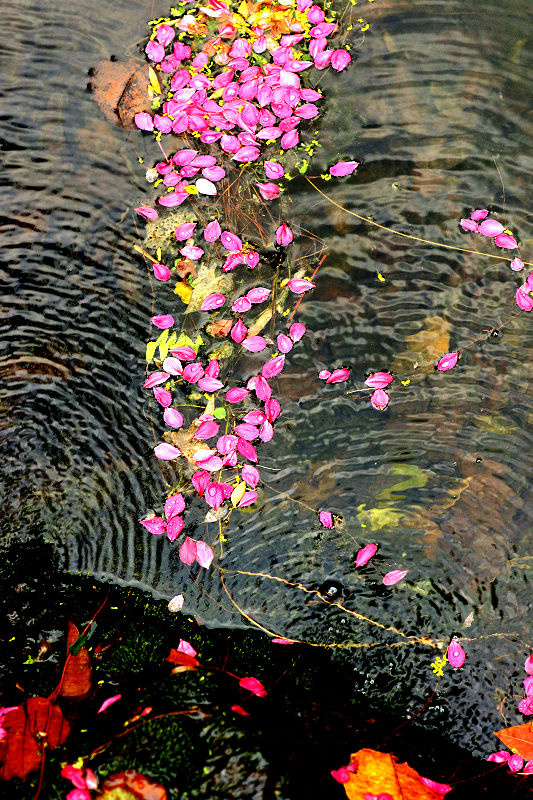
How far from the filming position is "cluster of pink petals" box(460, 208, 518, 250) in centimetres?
268

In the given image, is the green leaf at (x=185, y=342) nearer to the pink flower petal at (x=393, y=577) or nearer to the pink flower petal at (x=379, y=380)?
the pink flower petal at (x=379, y=380)

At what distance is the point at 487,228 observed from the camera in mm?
2693

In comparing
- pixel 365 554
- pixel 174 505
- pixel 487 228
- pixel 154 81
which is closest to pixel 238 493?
pixel 174 505

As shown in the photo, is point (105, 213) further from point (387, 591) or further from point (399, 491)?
point (387, 591)

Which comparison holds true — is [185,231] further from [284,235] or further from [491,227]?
[491,227]

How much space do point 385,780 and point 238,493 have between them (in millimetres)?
1320

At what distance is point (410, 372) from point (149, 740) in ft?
6.37

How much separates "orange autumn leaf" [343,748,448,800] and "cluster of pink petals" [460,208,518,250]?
237cm

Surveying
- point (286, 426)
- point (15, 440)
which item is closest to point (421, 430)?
point (286, 426)

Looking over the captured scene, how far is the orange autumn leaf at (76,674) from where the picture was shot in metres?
2.48

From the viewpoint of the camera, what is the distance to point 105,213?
112 inches

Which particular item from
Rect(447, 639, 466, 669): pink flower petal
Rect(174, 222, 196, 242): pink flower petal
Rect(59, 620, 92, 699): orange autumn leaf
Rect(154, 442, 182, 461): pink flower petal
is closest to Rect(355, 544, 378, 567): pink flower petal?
Rect(447, 639, 466, 669): pink flower petal

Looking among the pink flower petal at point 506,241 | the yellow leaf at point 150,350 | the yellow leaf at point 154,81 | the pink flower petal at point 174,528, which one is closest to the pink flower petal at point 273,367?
the yellow leaf at point 150,350

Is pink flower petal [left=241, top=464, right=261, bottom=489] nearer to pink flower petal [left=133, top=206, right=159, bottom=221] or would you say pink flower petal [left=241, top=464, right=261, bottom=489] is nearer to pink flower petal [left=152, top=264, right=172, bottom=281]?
pink flower petal [left=152, top=264, right=172, bottom=281]
